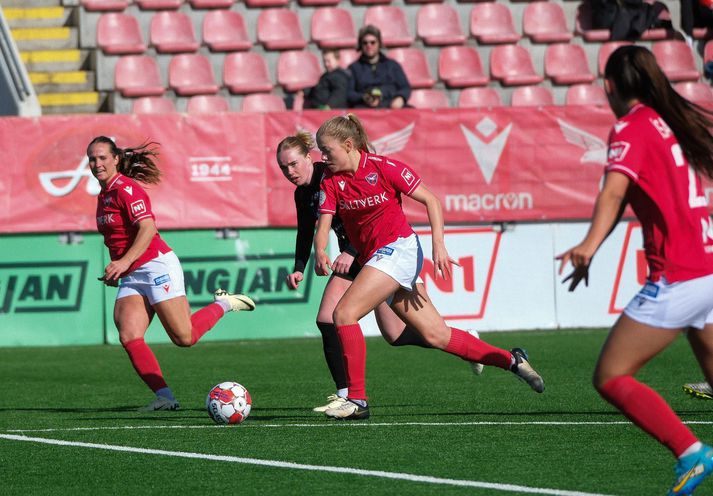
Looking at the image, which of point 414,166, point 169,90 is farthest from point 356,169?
point 169,90

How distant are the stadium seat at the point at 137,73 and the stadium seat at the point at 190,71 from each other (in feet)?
0.68

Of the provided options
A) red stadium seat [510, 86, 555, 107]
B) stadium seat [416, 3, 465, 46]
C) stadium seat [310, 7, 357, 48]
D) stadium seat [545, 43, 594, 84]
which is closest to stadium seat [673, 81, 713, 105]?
stadium seat [545, 43, 594, 84]

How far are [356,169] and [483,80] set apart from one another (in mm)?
10909

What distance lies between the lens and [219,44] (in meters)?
18.6

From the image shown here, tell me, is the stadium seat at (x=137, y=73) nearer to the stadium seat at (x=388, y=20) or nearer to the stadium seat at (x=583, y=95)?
the stadium seat at (x=388, y=20)

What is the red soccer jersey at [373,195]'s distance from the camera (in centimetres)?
809

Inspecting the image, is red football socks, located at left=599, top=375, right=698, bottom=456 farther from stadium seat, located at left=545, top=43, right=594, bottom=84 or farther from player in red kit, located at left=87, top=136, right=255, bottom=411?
stadium seat, located at left=545, top=43, right=594, bottom=84

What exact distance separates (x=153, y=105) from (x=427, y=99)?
12.6ft

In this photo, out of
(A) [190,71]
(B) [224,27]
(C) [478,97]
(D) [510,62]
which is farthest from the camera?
(D) [510,62]

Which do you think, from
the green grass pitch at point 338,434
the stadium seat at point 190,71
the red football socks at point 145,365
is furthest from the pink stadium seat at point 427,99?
the red football socks at point 145,365

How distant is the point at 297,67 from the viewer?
61.2 ft

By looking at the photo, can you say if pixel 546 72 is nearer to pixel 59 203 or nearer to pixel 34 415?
pixel 59 203

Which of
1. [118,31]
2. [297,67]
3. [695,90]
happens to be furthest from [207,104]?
[695,90]

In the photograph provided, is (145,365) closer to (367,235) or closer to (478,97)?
(367,235)
